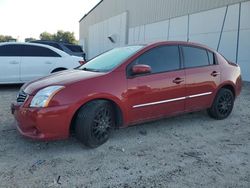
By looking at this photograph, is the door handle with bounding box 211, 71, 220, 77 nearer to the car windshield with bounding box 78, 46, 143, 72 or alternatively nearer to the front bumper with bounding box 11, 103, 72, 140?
the car windshield with bounding box 78, 46, 143, 72

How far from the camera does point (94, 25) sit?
35.1 meters

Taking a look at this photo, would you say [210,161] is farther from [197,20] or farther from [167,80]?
[197,20]

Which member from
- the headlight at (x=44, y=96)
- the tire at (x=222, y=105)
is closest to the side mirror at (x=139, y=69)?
the headlight at (x=44, y=96)

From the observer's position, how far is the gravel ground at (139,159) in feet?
9.48

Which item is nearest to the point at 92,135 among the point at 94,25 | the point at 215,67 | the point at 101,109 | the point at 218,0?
the point at 101,109

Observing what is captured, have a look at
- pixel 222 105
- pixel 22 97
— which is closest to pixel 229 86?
pixel 222 105

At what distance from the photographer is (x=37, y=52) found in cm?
832

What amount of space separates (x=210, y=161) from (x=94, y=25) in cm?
3369

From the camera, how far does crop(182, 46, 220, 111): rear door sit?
461cm

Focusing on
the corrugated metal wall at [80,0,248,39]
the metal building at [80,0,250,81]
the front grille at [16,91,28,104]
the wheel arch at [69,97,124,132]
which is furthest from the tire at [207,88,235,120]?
the corrugated metal wall at [80,0,248,39]

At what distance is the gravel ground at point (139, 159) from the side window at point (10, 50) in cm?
390

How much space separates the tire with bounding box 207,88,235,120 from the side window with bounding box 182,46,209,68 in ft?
2.42

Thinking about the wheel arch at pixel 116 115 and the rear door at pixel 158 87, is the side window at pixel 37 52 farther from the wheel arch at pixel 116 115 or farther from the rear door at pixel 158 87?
the wheel arch at pixel 116 115

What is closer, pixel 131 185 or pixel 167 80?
pixel 131 185
